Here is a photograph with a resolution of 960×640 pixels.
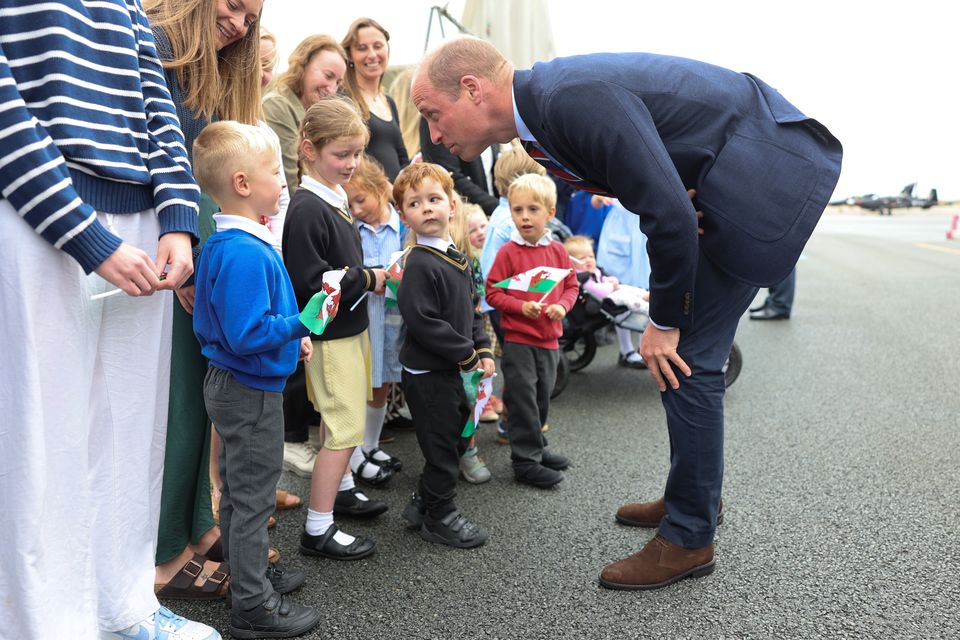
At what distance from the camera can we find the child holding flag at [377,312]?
3359 mm

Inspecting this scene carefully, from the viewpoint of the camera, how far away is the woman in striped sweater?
1.54 metres

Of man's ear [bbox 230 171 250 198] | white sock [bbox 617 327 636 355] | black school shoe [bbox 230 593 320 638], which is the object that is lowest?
white sock [bbox 617 327 636 355]

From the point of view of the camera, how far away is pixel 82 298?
169 cm

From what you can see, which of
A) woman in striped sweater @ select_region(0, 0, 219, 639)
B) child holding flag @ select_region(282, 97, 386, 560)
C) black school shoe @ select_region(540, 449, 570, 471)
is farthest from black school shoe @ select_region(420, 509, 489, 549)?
woman in striped sweater @ select_region(0, 0, 219, 639)

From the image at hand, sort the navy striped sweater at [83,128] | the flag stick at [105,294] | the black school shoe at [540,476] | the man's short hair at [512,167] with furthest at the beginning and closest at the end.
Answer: the man's short hair at [512,167]
the black school shoe at [540,476]
the flag stick at [105,294]
the navy striped sweater at [83,128]

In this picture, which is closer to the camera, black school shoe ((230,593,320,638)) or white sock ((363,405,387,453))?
black school shoe ((230,593,320,638))

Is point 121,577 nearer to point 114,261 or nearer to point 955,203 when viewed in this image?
point 114,261

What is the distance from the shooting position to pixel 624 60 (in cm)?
217

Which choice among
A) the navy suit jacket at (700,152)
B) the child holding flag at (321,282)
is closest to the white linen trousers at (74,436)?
the child holding flag at (321,282)

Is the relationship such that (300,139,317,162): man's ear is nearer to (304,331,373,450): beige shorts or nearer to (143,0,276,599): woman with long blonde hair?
(143,0,276,599): woman with long blonde hair

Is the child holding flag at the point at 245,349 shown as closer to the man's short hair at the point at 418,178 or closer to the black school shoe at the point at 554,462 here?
the man's short hair at the point at 418,178

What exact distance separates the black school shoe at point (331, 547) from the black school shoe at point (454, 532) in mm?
237

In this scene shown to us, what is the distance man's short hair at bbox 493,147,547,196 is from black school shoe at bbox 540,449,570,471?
166 cm

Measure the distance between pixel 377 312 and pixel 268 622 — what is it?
1.67 m
